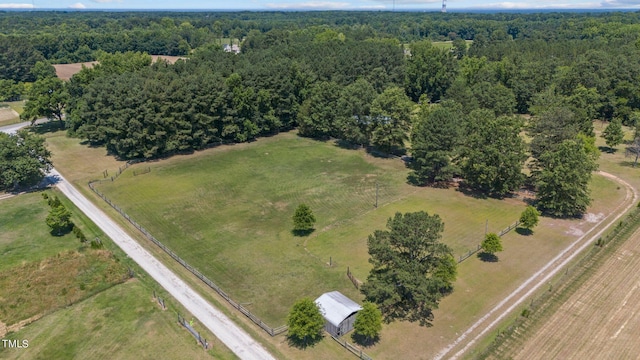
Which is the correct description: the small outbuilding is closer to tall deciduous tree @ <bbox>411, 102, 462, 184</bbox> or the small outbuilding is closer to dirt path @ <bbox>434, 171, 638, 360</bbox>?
dirt path @ <bbox>434, 171, 638, 360</bbox>

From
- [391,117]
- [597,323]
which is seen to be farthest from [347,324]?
[391,117]

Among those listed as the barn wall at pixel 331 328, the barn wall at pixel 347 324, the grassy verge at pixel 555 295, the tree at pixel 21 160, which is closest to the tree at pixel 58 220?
the tree at pixel 21 160

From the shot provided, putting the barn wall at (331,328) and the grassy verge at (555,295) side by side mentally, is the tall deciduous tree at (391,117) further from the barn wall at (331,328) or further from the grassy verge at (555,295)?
the barn wall at (331,328)

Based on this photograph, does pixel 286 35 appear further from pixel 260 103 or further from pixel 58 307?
pixel 58 307

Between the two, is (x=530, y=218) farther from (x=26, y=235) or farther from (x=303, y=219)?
(x=26, y=235)

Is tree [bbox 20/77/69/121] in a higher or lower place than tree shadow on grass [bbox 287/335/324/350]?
higher

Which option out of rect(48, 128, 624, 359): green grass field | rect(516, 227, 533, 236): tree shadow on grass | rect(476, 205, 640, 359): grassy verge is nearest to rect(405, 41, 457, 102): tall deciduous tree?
rect(48, 128, 624, 359): green grass field

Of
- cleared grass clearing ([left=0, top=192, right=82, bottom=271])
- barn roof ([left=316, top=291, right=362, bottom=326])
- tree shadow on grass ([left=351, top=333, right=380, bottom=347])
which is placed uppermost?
barn roof ([left=316, top=291, right=362, bottom=326])
